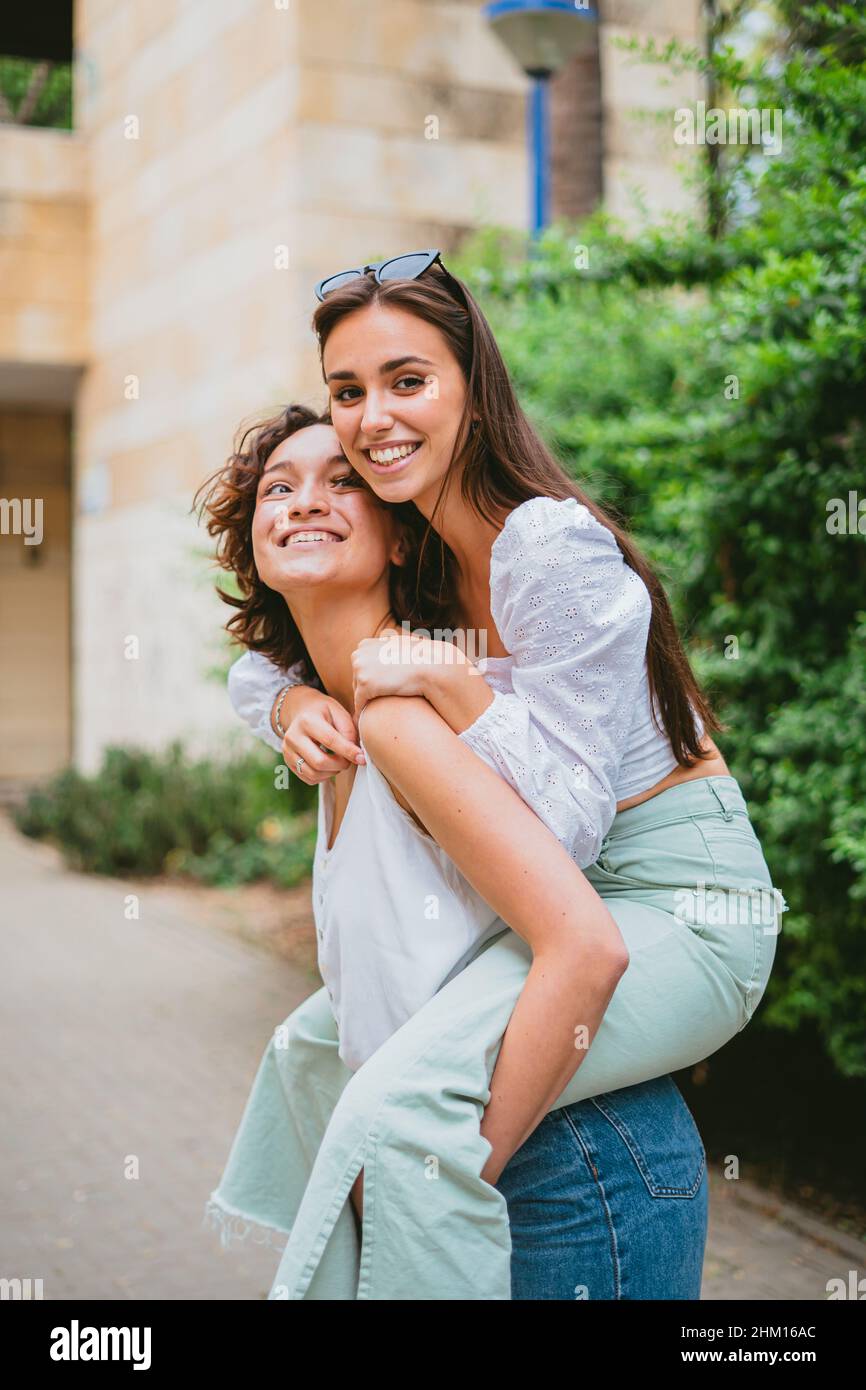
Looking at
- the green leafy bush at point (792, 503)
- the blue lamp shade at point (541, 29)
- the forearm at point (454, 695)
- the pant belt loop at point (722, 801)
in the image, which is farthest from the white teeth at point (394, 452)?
the blue lamp shade at point (541, 29)

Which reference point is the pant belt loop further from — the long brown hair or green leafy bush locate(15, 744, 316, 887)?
green leafy bush locate(15, 744, 316, 887)

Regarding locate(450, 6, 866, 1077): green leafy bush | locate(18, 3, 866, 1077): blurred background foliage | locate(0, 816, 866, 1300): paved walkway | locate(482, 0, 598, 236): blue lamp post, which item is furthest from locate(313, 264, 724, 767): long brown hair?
locate(482, 0, 598, 236): blue lamp post

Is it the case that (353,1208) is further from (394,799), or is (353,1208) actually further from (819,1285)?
(819,1285)

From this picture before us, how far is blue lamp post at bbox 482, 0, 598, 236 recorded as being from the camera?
7855mm

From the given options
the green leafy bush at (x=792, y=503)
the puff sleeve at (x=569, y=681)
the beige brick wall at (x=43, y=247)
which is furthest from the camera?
the beige brick wall at (x=43, y=247)

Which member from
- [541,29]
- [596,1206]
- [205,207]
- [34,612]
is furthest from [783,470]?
[34,612]

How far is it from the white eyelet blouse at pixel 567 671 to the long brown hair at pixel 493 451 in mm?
106

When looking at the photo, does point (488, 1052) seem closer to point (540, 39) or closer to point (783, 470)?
point (783, 470)

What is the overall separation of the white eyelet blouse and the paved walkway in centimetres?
258

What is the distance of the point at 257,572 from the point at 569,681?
0.72 metres

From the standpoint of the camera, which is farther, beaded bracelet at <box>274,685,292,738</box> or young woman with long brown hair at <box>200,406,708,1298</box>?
beaded bracelet at <box>274,685,292,738</box>

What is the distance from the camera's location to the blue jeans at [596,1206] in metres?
1.86

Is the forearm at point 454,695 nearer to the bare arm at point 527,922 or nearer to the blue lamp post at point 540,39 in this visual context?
the bare arm at point 527,922

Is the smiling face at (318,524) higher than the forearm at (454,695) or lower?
higher
